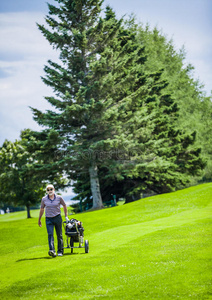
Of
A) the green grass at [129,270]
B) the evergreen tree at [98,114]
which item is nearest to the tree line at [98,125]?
the evergreen tree at [98,114]

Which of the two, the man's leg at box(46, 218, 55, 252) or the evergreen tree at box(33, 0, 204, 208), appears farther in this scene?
the evergreen tree at box(33, 0, 204, 208)

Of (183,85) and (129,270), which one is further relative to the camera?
(183,85)

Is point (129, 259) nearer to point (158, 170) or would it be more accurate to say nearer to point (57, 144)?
point (57, 144)

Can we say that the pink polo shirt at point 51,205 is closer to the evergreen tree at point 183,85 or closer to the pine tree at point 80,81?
the pine tree at point 80,81

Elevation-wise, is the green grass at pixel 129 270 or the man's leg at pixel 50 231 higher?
the man's leg at pixel 50 231

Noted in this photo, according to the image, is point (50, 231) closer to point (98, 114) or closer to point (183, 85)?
point (98, 114)

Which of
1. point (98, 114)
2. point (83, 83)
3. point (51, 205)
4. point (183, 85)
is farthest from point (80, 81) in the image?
point (183, 85)

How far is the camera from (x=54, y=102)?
25688 millimetres

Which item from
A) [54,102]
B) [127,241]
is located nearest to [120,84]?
[54,102]

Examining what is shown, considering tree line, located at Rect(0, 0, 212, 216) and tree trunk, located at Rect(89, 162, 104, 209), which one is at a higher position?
tree line, located at Rect(0, 0, 212, 216)

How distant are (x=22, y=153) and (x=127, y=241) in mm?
31287

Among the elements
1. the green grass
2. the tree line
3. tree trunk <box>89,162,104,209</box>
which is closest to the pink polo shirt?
the green grass

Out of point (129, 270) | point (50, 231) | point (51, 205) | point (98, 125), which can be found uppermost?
point (98, 125)

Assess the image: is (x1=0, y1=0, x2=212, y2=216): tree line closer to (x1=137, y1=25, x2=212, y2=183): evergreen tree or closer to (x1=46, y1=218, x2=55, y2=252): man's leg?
(x1=137, y1=25, x2=212, y2=183): evergreen tree
